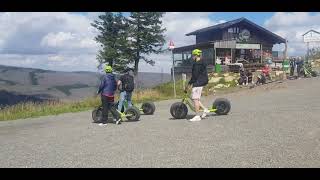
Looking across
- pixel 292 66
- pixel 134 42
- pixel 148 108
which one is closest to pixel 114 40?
pixel 134 42

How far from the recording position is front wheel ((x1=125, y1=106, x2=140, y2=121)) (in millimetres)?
13602

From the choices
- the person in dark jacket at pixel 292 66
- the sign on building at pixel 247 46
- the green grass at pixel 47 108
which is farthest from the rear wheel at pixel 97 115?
the sign on building at pixel 247 46

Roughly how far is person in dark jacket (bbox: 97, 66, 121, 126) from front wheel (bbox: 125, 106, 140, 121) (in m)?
0.58

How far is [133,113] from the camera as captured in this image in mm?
13648

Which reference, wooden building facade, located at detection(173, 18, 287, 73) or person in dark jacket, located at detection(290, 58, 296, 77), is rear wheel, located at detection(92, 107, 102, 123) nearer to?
person in dark jacket, located at detection(290, 58, 296, 77)

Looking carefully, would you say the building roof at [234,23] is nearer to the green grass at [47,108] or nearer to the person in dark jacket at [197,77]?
the green grass at [47,108]

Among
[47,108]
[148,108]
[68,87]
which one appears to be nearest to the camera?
[148,108]

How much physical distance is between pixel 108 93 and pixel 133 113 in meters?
1.05

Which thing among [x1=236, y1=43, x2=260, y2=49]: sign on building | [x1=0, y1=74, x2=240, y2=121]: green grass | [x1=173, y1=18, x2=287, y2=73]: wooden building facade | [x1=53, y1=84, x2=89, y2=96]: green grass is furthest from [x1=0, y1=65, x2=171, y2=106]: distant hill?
[x1=0, y1=74, x2=240, y2=121]: green grass

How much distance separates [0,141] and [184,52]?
1475 inches

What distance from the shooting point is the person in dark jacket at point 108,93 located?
13062mm

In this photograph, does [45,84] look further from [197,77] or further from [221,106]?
[197,77]

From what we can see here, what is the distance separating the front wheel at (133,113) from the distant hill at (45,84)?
81.2 ft

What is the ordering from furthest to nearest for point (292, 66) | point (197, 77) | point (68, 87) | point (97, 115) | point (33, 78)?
1. point (33, 78)
2. point (68, 87)
3. point (292, 66)
4. point (97, 115)
5. point (197, 77)
